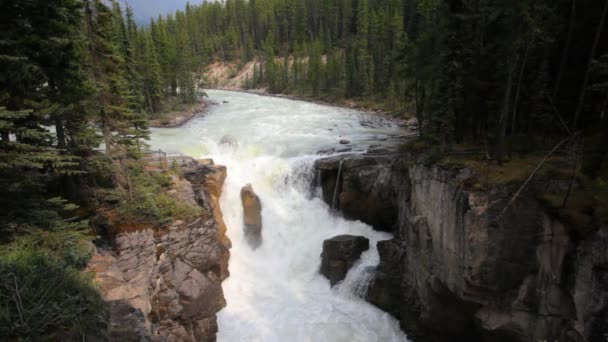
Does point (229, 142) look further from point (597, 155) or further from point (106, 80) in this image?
point (597, 155)

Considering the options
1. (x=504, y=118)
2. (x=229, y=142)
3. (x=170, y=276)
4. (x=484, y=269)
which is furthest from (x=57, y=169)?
(x=229, y=142)

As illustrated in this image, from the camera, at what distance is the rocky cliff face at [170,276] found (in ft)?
38.6

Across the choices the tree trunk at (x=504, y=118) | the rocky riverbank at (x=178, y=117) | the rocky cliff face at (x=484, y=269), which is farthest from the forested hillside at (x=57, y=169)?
the rocky riverbank at (x=178, y=117)

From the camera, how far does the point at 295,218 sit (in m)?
21.4

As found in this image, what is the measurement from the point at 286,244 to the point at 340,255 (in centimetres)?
414

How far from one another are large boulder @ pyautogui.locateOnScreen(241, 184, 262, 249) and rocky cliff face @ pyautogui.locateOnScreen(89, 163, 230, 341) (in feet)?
15.0

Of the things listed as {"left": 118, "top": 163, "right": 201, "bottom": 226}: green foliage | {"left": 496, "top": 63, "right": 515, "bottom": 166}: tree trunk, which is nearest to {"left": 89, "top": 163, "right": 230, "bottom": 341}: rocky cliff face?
Answer: {"left": 118, "top": 163, "right": 201, "bottom": 226}: green foliage

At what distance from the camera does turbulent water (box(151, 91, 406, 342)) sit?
591 inches

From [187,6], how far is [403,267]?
141578 mm

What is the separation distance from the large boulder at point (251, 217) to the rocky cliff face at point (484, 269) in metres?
7.65

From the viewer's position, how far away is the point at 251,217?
20.7 metres

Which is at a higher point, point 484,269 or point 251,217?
point 484,269

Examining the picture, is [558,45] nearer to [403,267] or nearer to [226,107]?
[403,267]

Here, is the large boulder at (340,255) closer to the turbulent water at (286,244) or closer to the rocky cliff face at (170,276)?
the turbulent water at (286,244)
